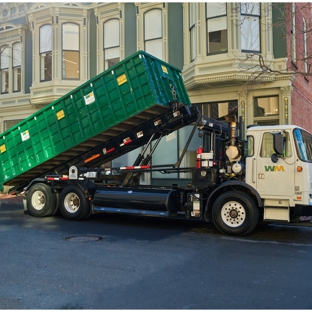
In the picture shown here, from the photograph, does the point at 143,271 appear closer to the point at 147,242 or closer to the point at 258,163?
the point at 147,242

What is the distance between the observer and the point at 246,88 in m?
14.3

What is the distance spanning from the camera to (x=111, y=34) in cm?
1841

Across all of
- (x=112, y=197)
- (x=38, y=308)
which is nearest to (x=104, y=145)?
(x=112, y=197)

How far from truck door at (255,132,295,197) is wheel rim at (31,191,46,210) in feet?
22.0

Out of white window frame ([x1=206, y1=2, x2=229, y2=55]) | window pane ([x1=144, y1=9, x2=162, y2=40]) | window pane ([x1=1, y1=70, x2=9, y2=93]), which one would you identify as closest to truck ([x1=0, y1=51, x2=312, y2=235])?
white window frame ([x1=206, y1=2, x2=229, y2=55])

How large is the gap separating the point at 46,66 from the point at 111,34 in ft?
12.3

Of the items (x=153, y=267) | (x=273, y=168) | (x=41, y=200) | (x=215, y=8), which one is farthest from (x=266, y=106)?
(x=153, y=267)

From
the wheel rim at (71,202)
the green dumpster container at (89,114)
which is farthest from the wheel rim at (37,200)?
the wheel rim at (71,202)

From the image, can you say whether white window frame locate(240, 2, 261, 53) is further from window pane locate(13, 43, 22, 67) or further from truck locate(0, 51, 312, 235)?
window pane locate(13, 43, 22, 67)

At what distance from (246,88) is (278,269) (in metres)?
9.20

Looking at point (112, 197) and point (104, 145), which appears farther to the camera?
point (104, 145)

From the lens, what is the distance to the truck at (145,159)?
870cm

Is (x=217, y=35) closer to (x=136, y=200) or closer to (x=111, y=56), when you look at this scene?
(x=111, y=56)

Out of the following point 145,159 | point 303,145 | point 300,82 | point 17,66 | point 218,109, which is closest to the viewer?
point 303,145
